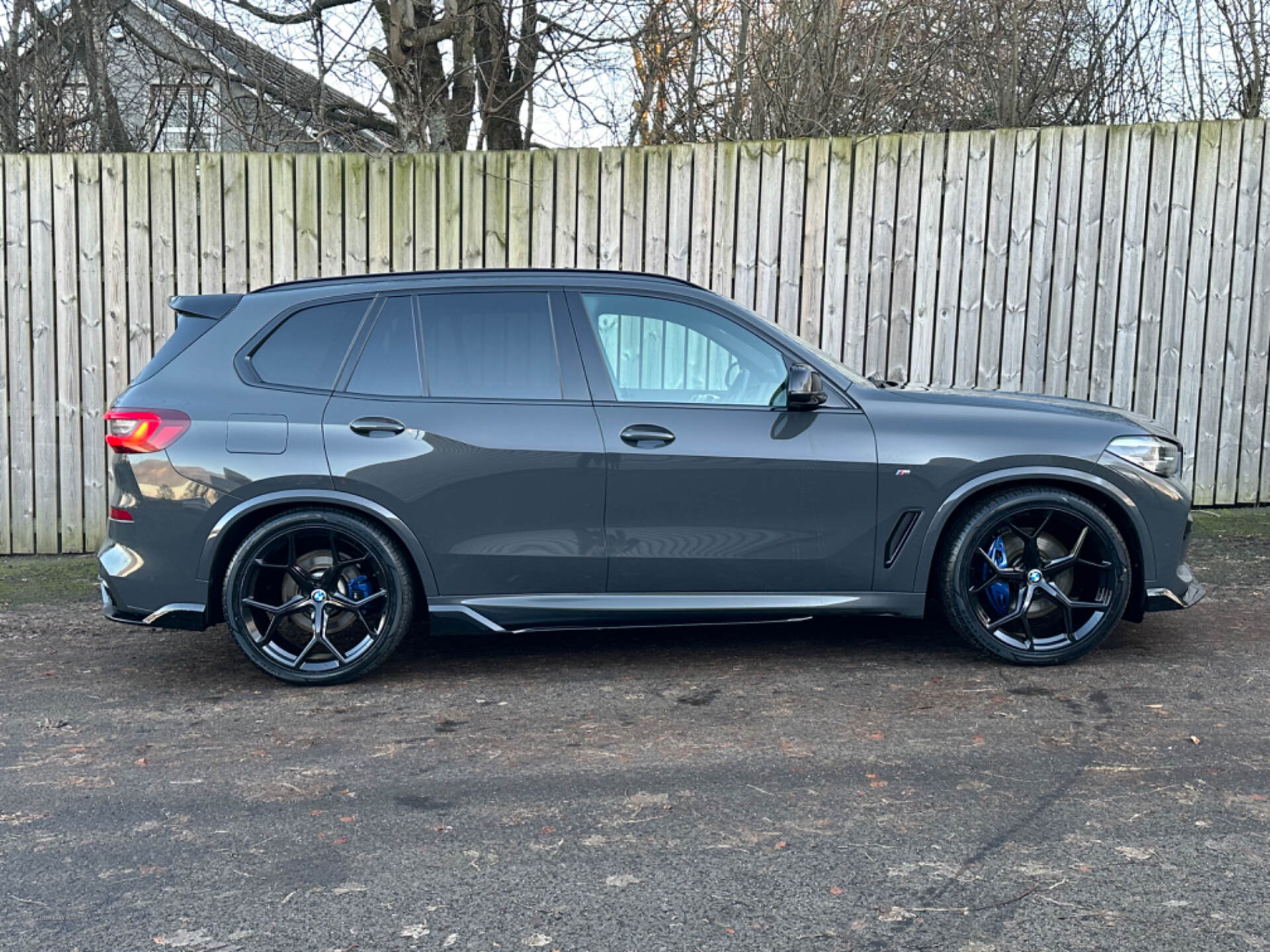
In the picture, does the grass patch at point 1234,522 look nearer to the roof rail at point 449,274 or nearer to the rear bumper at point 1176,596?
the rear bumper at point 1176,596

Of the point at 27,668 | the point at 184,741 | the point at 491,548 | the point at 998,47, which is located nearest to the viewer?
the point at 184,741

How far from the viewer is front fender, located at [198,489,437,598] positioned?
4.96m

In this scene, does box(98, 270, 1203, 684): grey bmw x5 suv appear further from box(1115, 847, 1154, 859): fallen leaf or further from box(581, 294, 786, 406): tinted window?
box(1115, 847, 1154, 859): fallen leaf

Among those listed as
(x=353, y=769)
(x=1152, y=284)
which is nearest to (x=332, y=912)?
(x=353, y=769)

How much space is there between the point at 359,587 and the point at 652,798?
74.8 inches

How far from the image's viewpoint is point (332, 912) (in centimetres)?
308

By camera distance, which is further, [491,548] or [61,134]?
[61,134]

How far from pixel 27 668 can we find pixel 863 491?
390 centimetres

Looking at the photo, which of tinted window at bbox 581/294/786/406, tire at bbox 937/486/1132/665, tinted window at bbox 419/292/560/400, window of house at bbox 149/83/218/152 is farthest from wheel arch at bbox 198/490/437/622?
window of house at bbox 149/83/218/152

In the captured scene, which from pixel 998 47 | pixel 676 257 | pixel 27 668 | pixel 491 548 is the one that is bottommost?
pixel 27 668

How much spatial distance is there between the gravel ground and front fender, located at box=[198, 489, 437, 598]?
52 centimetres

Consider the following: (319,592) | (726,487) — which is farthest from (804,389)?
(319,592)

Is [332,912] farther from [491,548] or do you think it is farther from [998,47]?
[998,47]

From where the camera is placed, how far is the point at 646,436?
198 inches
